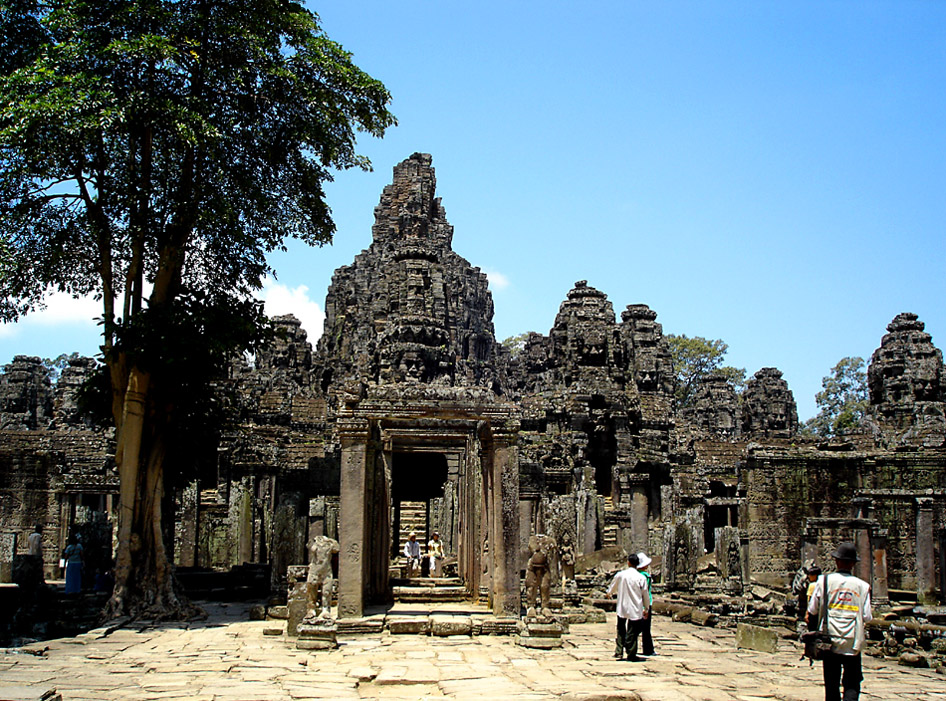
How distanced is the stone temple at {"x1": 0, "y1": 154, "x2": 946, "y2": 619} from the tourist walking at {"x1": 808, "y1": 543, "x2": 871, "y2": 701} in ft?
17.8

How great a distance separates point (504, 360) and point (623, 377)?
84.5 feet

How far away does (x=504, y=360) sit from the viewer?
51.8 m

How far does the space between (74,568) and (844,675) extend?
14.1 m

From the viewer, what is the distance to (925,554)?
665 inches

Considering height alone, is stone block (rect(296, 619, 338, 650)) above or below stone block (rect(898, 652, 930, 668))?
above

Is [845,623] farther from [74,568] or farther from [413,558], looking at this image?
[413,558]

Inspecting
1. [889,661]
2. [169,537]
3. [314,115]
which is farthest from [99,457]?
[889,661]

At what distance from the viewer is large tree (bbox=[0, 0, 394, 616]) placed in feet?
45.2

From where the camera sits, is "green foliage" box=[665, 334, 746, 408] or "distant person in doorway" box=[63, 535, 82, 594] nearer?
"distant person in doorway" box=[63, 535, 82, 594]

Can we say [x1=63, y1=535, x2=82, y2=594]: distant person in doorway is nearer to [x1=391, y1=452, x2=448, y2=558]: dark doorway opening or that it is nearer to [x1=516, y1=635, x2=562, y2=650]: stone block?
[x1=391, y1=452, x2=448, y2=558]: dark doorway opening

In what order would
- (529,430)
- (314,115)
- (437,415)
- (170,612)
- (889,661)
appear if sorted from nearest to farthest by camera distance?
1. (889,661)
2. (437,415)
3. (170,612)
4. (314,115)
5. (529,430)

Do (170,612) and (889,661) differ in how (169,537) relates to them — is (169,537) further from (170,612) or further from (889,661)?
(889,661)

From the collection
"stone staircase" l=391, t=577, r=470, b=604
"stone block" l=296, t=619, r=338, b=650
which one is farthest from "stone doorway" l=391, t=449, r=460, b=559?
"stone block" l=296, t=619, r=338, b=650

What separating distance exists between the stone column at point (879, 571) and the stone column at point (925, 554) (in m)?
1.73
